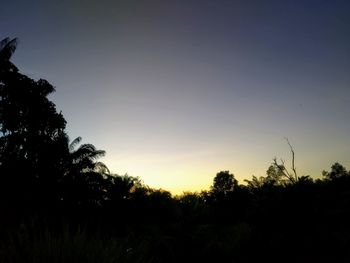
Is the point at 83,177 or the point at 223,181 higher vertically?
the point at 223,181

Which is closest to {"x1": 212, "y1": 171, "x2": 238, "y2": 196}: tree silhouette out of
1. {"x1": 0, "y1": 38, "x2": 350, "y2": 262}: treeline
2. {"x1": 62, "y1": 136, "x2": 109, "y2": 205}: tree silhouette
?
{"x1": 0, "y1": 38, "x2": 350, "y2": 262}: treeline

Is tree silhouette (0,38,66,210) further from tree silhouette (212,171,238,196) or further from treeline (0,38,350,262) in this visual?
tree silhouette (212,171,238,196)

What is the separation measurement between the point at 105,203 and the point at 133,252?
72.8ft

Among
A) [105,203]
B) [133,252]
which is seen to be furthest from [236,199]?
[133,252]

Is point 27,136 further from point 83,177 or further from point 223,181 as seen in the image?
point 223,181

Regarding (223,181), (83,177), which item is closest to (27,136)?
(83,177)

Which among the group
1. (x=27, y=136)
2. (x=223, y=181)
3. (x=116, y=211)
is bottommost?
(x=116, y=211)

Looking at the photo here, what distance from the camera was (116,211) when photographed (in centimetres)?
2617

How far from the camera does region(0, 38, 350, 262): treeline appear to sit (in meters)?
5.24

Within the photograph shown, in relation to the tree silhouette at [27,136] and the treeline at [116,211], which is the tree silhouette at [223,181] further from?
the tree silhouette at [27,136]

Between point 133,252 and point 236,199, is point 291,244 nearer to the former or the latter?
point 133,252

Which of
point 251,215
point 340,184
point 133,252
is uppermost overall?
point 340,184

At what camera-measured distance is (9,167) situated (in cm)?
2066

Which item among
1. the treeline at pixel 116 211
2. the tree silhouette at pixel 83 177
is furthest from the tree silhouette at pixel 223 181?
the tree silhouette at pixel 83 177
